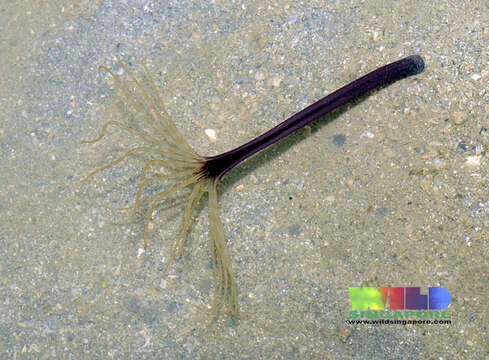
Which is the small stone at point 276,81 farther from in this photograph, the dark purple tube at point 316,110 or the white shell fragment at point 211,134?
the white shell fragment at point 211,134

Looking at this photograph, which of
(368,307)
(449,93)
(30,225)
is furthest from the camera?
(30,225)

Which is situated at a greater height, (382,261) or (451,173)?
(451,173)

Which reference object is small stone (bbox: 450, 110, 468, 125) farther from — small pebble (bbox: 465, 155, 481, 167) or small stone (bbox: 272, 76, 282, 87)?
small stone (bbox: 272, 76, 282, 87)

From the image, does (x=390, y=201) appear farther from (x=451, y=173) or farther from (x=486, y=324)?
(x=486, y=324)

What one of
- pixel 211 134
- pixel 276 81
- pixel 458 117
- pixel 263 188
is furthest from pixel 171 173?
pixel 458 117

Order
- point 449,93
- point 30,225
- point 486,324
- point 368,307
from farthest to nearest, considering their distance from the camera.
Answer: point 30,225
point 449,93
point 368,307
point 486,324

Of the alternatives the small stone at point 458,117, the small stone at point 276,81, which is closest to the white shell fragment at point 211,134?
the small stone at point 276,81

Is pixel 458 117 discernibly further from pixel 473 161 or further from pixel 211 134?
pixel 211 134

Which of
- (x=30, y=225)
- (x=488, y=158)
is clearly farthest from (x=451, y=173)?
(x=30, y=225)
